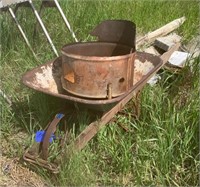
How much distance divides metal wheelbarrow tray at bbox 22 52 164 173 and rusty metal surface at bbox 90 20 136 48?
28 centimetres

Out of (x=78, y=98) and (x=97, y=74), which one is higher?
(x=97, y=74)

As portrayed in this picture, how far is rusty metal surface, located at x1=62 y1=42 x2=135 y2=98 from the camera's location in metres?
2.35

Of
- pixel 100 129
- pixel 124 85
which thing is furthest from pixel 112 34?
pixel 100 129

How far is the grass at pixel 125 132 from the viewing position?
8.10ft

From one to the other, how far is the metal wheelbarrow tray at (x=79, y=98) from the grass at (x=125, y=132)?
0.42 feet

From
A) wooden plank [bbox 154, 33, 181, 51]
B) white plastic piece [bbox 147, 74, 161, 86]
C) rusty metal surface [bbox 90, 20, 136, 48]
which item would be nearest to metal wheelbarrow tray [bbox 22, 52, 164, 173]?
rusty metal surface [bbox 90, 20, 136, 48]

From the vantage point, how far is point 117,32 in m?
2.83

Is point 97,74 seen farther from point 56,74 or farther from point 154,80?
point 154,80

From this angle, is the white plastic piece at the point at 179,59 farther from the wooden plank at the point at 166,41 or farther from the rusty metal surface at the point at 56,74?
the rusty metal surface at the point at 56,74

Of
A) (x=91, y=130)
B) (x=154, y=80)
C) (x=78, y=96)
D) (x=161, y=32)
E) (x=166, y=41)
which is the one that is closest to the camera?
(x=91, y=130)


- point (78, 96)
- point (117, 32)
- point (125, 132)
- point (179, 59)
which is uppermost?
point (117, 32)

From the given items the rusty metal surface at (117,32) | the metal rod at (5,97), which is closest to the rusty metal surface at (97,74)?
the rusty metal surface at (117,32)

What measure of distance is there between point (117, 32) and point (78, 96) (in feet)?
2.16

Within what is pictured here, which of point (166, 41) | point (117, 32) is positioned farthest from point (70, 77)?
point (166, 41)
